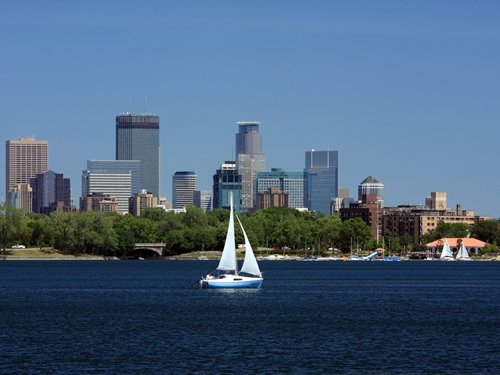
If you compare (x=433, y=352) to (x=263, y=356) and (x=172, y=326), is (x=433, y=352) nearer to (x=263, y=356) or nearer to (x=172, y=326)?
(x=263, y=356)

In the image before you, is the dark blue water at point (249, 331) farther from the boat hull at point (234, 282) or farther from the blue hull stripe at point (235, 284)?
the boat hull at point (234, 282)

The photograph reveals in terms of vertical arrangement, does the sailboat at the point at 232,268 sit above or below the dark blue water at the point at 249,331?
above

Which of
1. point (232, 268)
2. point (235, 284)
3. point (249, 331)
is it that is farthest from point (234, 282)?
point (249, 331)

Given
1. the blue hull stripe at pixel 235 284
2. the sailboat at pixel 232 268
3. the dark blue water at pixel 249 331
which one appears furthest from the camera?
the blue hull stripe at pixel 235 284

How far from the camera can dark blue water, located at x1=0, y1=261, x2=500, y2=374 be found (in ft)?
159

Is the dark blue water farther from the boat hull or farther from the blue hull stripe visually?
the boat hull

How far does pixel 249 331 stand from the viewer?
62438mm

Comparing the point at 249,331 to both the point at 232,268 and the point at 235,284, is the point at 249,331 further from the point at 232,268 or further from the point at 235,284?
the point at 235,284

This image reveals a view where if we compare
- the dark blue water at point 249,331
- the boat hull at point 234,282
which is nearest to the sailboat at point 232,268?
the boat hull at point 234,282

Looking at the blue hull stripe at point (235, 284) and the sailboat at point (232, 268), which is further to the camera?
the blue hull stripe at point (235, 284)

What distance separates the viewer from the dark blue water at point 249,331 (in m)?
48.4

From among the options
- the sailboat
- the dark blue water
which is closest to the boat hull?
the sailboat

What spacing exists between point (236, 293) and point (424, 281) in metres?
40.2

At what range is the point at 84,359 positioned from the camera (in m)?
50.1
